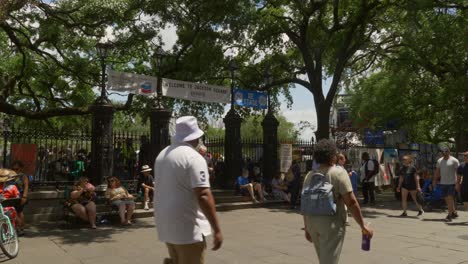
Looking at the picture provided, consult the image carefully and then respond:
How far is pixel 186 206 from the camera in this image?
3.50 metres

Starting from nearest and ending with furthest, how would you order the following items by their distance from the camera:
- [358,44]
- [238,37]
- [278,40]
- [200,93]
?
[200,93] → [238,37] → [358,44] → [278,40]

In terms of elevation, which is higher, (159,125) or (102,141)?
(159,125)

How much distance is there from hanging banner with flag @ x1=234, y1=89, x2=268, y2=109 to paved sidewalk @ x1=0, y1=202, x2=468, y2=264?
19.0ft

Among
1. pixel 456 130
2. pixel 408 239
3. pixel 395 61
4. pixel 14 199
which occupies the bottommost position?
pixel 408 239

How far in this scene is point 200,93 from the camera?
1478cm

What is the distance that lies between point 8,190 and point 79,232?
1753 mm

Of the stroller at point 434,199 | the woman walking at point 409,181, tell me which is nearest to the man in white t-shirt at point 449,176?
the woman walking at point 409,181

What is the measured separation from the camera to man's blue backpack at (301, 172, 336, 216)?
4.14 m

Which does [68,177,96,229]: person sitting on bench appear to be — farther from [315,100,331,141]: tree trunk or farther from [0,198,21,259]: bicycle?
[315,100,331,141]: tree trunk

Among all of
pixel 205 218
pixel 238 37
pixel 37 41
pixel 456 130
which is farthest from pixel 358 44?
pixel 205 218

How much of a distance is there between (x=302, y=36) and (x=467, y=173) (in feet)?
29.1

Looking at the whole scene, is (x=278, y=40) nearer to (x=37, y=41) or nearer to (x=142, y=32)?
(x=142, y=32)

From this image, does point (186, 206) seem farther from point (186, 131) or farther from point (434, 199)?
point (434, 199)

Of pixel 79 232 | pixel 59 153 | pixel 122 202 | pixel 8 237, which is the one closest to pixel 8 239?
pixel 8 237
